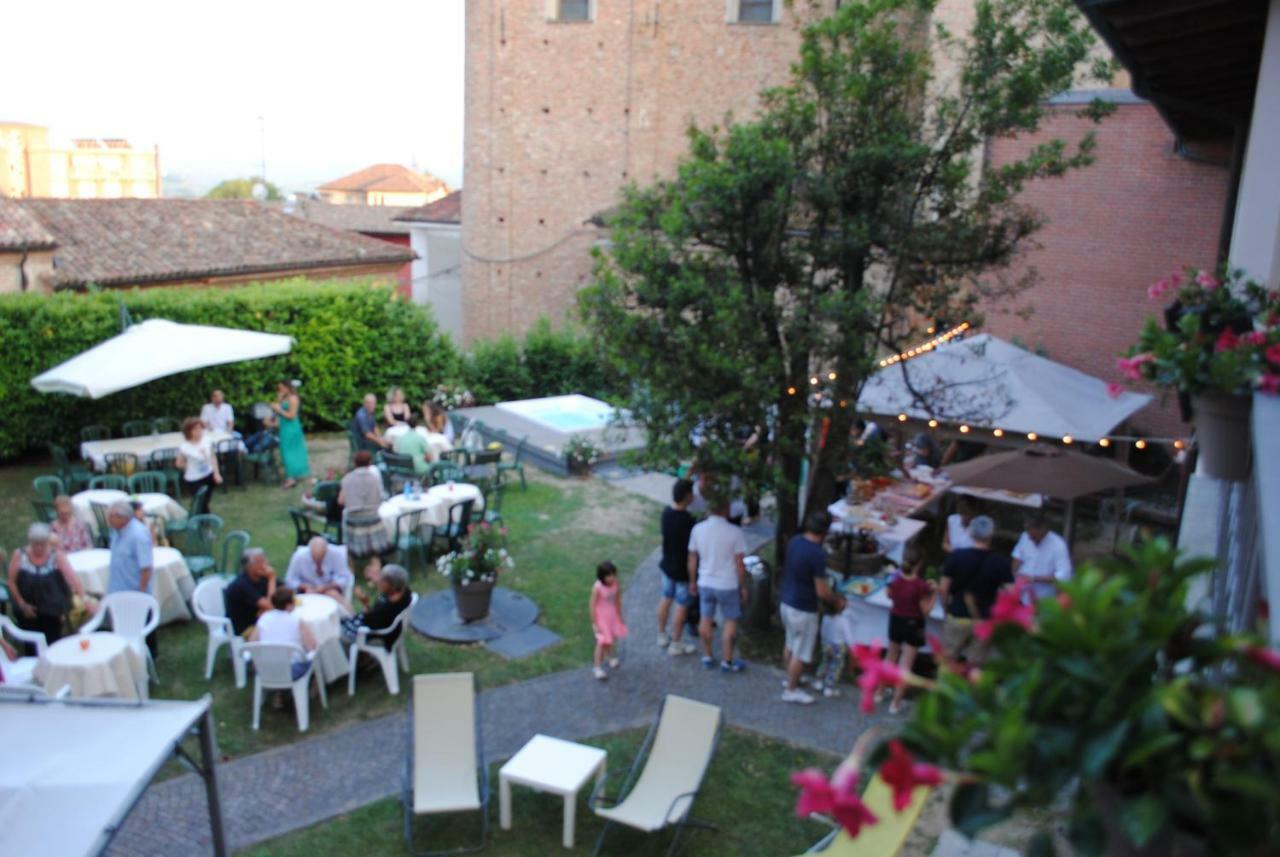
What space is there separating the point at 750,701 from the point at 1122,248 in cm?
1222

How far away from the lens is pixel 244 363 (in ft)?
58.2

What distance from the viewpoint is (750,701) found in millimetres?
9164

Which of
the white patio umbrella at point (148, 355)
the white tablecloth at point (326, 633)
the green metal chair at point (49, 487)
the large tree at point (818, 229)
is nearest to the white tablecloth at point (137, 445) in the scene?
the white patio umbrella at point (148, 355)

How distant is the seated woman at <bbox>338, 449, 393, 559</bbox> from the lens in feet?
37.0

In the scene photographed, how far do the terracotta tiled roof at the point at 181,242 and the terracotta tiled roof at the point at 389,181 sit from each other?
53.8 meters

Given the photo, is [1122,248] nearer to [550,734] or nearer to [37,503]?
[550,734]

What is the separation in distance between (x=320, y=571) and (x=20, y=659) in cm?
251

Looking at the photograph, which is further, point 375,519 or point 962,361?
point 962,361

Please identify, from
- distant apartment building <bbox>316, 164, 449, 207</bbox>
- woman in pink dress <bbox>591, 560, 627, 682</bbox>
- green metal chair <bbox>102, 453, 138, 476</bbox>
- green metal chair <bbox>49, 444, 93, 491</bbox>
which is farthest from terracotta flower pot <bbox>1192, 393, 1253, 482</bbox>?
distant apartment building <bbox>316, 164, 449, 207</bbox>

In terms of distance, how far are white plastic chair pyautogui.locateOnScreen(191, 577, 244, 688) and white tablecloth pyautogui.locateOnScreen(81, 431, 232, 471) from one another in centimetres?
500

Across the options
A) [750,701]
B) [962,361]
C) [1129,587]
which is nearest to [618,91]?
[962,361]

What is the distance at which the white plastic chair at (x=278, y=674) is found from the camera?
8.28m

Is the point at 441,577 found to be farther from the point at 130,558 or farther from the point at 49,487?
the point at 49,487

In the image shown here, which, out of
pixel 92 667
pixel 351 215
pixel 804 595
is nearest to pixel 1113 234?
pixel 804 595
